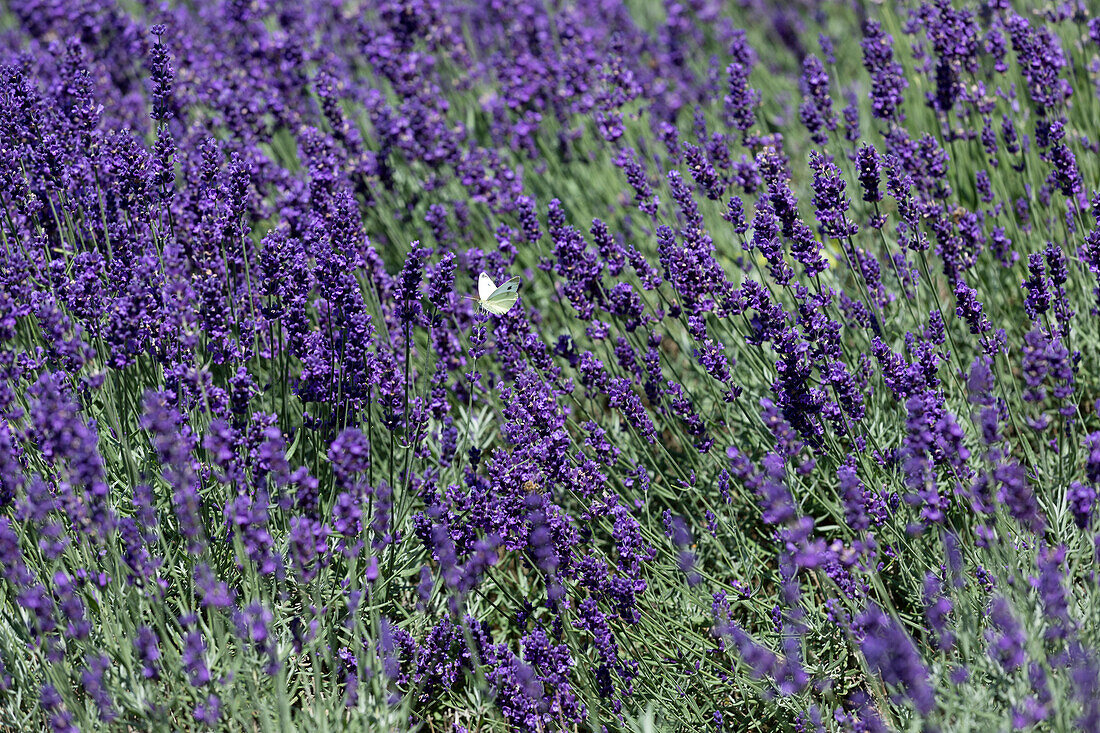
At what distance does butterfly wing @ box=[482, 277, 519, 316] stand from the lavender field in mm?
14

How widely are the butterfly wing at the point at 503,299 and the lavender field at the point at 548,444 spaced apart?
1 cm

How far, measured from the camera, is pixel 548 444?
111 inches

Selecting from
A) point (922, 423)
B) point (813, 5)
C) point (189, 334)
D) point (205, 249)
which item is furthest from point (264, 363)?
point (813, 5)

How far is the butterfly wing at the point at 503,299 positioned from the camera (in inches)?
128

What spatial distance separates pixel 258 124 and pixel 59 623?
265cm

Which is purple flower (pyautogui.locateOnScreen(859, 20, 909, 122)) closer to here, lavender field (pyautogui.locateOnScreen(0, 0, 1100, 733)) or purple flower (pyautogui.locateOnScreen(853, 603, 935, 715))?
lavender field (pyautogui.locateOnScreen(0, 0, 1100, 733))

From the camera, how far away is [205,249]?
3.41 metres

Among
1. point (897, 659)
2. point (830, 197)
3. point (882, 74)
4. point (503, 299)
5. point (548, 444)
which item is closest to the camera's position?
point (897, 659)

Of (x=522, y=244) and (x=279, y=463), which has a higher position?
(x=279, y=463)

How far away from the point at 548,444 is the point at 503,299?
0.66 metres

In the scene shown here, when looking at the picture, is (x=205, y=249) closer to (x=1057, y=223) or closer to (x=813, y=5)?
(x=1057, y=223)

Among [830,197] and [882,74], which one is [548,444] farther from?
[882,74]

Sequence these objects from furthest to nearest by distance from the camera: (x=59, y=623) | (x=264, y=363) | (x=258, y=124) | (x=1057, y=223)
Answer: (x=258, y=124)
(x=1057, y=223)
(x=264, y=363)
(x=59, y=623)

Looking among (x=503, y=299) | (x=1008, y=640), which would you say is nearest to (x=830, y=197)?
(x=503, y=299)
